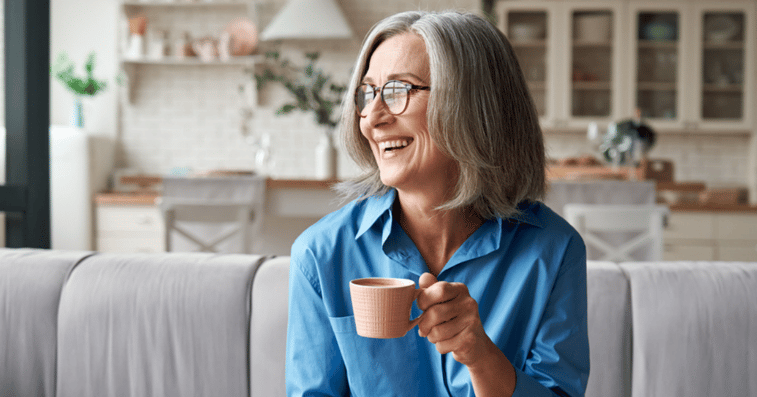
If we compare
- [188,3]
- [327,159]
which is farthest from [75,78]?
[327,159]

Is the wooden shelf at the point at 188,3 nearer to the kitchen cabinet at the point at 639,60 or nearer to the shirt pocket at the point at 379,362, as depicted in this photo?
the kitchen cabinet at the point at 639,60

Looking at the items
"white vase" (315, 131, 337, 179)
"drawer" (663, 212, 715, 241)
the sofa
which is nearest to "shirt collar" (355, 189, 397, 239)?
the sofa

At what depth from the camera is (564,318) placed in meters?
0.76

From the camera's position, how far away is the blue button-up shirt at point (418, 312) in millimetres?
771

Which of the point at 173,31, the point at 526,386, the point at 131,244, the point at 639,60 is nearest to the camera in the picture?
the point at 526,386

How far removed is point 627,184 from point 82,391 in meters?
2.37

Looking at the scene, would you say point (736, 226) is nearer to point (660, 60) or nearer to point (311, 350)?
point (660, 60)

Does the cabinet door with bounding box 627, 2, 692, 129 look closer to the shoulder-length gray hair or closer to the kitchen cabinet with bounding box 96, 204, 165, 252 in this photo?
the kitchen cabinet with bounding box 96, 204, 165, 252

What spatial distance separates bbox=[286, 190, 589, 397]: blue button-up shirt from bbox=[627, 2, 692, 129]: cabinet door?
417cm

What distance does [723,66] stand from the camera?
4.48 m

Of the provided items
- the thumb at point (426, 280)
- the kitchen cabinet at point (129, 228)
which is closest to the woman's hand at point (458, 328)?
the thumb at point (426, 280)

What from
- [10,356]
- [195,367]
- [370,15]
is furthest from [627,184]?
[370,15]

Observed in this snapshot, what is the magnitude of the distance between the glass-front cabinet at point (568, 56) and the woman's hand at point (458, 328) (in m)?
4.08

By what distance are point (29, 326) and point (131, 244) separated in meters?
3.38
